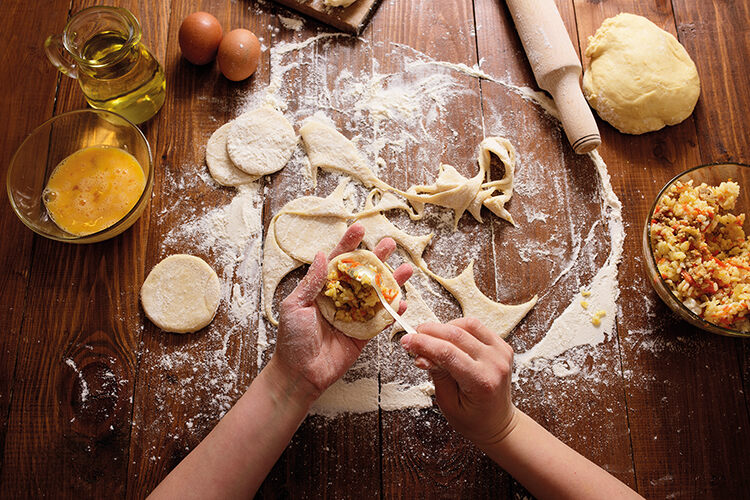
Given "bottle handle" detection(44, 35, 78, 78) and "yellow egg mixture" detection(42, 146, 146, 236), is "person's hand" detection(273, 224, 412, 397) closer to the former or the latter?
"yellow egg mixture" detection(42, 146, 146, 236)

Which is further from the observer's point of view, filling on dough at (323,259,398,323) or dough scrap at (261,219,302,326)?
dough scrap at (261,219,302,326)

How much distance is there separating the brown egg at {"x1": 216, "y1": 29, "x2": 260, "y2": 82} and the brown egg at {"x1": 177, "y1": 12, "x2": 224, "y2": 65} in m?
0.03

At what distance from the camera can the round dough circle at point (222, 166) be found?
4.70 feet

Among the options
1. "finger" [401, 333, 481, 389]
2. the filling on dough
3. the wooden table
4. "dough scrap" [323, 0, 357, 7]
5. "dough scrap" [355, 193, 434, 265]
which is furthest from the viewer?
"dough scrap" [323, 0, 357, 7]

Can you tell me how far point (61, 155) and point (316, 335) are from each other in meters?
0.86

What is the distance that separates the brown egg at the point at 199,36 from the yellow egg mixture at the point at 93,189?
1.09 ft

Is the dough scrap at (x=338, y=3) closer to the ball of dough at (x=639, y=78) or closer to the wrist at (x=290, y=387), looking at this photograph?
the ball of dough at (x=639, y=78)

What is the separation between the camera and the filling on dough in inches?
46.1

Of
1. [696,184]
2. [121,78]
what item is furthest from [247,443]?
[696,184]

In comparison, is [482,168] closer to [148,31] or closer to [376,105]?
[376,105]

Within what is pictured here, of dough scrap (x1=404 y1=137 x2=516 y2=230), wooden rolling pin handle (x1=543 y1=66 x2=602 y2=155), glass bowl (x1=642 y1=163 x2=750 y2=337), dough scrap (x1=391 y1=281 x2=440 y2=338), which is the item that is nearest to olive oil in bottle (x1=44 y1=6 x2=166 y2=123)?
dough scrap (x1=404 y1=137 x2=516 y2=230)

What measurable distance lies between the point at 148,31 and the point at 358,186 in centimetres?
78

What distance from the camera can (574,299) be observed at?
140 cm

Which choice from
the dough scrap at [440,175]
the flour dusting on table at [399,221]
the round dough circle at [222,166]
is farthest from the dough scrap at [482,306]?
the round dough circle at [222,166]
